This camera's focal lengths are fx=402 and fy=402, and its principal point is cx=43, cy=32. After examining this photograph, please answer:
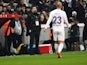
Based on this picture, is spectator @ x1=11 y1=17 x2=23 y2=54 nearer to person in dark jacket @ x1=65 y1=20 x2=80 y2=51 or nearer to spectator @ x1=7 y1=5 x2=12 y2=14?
spectator @ x1=7 y1=5 x2=12 y2=14

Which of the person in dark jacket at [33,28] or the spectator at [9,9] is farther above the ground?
the spectator at [9,9]

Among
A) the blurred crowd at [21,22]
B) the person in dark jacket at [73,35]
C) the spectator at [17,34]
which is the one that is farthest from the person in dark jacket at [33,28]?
the person in dark jacket at [73,35]

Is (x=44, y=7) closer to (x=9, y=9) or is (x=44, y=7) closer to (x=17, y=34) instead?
(x=9, y=9)

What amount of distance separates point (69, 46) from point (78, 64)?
923 centimetres

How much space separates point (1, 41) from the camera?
2255cm

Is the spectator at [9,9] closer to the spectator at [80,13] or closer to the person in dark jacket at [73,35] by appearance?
the person in dark jacket at [73,35]

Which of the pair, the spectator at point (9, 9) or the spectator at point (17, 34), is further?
the spectator at point (9, 9)

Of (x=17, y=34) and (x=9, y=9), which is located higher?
(x=9, y=9)

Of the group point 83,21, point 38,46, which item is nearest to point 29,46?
point 38,46

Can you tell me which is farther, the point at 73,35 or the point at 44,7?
the point at 44,7

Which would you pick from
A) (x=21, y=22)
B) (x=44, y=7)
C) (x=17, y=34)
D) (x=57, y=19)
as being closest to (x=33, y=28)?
(x=21, y=22)

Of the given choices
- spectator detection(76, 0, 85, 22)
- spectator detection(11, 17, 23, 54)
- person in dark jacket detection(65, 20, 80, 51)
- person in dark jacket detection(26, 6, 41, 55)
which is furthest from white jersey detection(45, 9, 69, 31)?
spectator detection(76, 0, 85, 22)

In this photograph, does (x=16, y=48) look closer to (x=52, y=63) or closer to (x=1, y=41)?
(x=1, y=41)

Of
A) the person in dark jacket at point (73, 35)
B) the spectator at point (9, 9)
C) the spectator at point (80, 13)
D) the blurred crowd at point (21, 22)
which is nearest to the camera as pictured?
the blurred crowd at point (21, 22)
